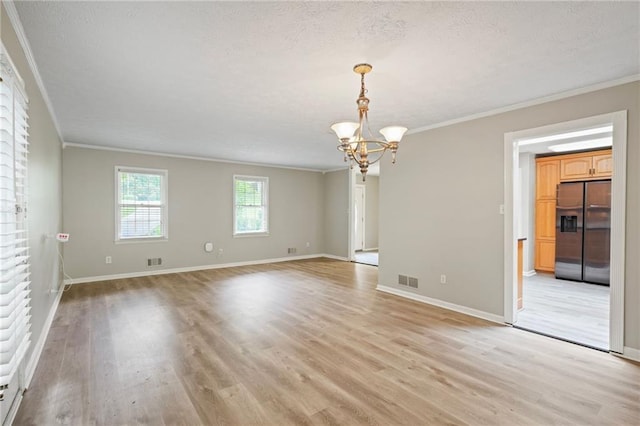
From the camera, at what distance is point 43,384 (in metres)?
2.36

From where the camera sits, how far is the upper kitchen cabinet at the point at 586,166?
18.4 ft

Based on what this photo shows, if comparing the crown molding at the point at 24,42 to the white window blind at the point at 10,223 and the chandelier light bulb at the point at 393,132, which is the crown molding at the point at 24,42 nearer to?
the white window blind at the point at 10,223

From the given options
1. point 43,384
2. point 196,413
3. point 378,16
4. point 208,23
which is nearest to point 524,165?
point 378,16

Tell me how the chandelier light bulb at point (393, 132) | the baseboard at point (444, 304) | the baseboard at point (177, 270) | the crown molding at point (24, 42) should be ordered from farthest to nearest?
the baseboard at point (177, 270) → the baseboard at point (444, 304) → the chandelier light bulb at point (393, 132) → the crown molding at point (24, 42)

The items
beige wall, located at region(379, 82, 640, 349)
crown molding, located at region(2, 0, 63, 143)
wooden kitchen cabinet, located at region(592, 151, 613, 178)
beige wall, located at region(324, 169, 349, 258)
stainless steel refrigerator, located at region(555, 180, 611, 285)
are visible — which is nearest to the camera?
crown molding, located at region(2, 0, 63, 143)

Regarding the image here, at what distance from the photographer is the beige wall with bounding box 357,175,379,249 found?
34.0 ft

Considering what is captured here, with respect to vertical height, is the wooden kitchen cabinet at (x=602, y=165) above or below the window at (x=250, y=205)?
above

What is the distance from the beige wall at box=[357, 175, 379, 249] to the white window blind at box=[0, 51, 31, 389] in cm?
897

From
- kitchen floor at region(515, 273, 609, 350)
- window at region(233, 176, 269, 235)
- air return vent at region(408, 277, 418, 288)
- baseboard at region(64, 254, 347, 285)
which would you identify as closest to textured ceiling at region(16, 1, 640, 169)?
air return vent at region(408, 277, 418, 288)

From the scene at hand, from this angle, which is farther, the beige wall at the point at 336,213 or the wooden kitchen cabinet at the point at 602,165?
the beige wall at the point at 336,213

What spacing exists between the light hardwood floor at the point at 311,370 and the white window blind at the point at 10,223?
1.84ft

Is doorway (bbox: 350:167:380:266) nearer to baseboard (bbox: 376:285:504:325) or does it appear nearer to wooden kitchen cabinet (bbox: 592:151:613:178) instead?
baseboard (bbox: 376:285:504:325)

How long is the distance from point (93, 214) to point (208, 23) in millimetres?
5215

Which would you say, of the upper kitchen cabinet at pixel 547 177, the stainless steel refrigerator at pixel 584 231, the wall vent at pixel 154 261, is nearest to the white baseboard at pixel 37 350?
the wall vent at pixel 154 261
